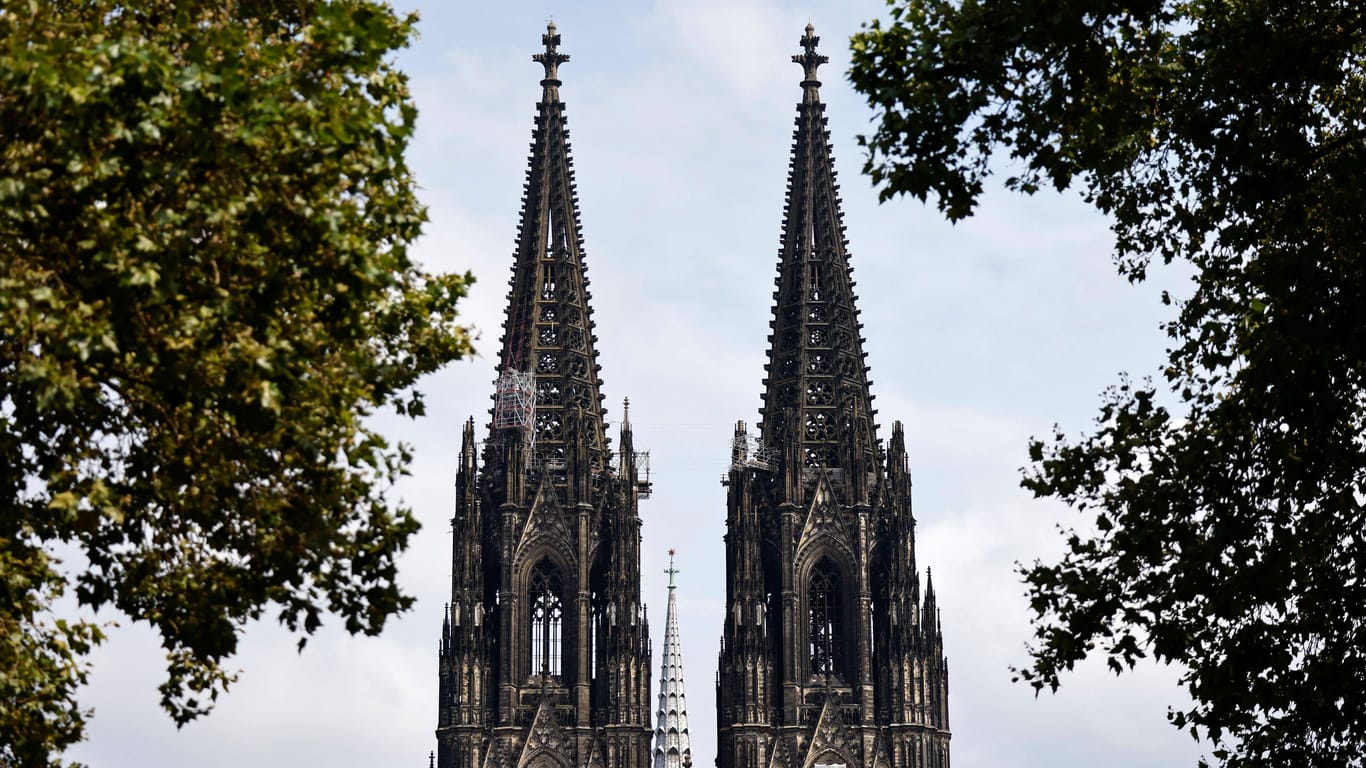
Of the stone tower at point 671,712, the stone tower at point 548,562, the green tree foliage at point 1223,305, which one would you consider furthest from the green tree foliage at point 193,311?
the stone tower at point 671,712

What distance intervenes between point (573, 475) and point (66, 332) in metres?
54.9

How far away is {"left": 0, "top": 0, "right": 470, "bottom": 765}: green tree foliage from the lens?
20406mm

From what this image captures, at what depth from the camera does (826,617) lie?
250 ft

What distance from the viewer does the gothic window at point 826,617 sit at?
249 ft

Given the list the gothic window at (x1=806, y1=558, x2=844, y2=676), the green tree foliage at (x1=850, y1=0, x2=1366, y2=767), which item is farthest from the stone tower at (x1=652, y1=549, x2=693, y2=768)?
the green tree foliage at (x1=850, y1=0, x2=1366, y2=767)

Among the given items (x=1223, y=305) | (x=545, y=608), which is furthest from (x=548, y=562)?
(x=1223, y=305)

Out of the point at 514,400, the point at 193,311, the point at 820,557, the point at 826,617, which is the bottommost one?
the point at 193,311

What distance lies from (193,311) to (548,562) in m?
54.4

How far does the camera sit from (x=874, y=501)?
7669 centimetres

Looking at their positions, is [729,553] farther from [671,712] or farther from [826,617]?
[671,712]

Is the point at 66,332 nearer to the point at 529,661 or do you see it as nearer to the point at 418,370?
the point at 418,370

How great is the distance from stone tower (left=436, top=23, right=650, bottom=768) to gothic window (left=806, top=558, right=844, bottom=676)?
542cm

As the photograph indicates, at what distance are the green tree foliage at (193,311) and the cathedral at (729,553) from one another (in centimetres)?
5003

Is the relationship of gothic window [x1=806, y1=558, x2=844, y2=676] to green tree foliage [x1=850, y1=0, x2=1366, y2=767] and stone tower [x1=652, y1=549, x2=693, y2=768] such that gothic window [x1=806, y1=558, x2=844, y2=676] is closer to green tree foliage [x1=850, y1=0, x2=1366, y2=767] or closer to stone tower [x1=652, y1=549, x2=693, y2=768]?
stone tower [x1=652, y1=549, x2=693, y2=768]
